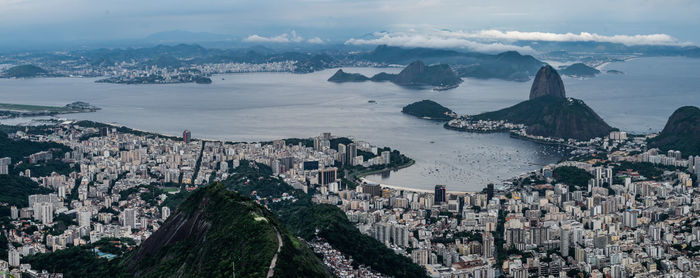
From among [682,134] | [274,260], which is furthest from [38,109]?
[274,260]

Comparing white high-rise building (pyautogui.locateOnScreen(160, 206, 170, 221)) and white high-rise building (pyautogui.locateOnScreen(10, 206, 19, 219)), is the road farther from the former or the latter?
white high-rise building (pyautogui.locateOnScreen(10, 206, 19, 219))

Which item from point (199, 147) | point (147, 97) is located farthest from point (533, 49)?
point (199, 147)

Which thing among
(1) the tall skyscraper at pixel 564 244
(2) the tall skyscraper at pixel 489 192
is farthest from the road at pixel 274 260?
(2) the tall skyscraper at pixel 489 192

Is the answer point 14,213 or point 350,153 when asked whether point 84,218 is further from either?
point 350,153

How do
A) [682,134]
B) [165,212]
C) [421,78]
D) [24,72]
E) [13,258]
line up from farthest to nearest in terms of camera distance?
1. [24,72]
2. [421,78]
3. [682,134]
4. [165,212]
5. [13,258]

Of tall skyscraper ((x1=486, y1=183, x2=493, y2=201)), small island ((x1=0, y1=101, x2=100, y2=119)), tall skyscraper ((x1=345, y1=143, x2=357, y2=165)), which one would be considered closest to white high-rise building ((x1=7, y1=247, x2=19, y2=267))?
tall skyscraper ((x1=486, y1=183, x2=493, y2=201))

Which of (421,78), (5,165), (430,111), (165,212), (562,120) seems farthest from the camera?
(421,78)

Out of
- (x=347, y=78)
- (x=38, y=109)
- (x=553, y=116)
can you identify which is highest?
(x=347, y=78)
